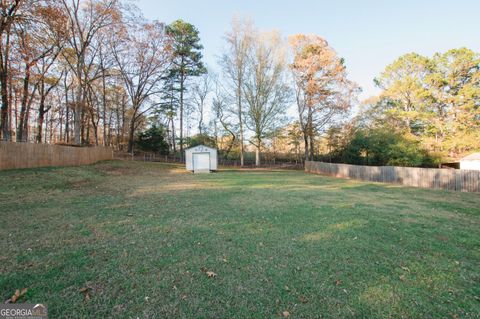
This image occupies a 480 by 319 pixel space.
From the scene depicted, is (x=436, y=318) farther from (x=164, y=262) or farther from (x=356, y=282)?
(x=164, y=262)

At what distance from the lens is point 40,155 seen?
11484 mm

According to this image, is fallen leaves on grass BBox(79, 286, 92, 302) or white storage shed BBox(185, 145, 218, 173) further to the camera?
white storage shed BBox(185, 145, 218, 173)

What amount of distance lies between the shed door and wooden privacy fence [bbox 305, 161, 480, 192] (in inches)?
463

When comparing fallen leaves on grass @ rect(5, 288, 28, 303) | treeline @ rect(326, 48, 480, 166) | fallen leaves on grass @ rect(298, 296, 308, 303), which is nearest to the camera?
fallen leaves on grass @ rect(5, 288, 28, 303)

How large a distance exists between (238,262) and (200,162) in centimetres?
1749

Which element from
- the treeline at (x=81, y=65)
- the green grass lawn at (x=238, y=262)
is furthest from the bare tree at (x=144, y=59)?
the green grass lawn at (x=238, y=262)

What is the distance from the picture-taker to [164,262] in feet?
8.90

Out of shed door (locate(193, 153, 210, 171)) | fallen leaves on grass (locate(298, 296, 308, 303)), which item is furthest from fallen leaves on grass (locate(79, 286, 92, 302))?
shed door (locate(193, 153, 210, 171))

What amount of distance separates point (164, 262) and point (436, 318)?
9.32 ft

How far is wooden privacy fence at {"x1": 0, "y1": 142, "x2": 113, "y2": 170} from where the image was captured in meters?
9.67

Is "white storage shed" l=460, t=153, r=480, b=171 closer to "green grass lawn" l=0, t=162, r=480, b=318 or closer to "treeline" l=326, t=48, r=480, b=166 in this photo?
"treeline" l=326, t=48, r=480, b=166

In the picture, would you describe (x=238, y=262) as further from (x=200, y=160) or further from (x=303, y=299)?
(x=200, y=160)

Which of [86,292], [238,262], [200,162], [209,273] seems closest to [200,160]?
[200,162]

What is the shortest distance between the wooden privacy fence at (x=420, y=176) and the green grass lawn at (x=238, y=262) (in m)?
7.47
